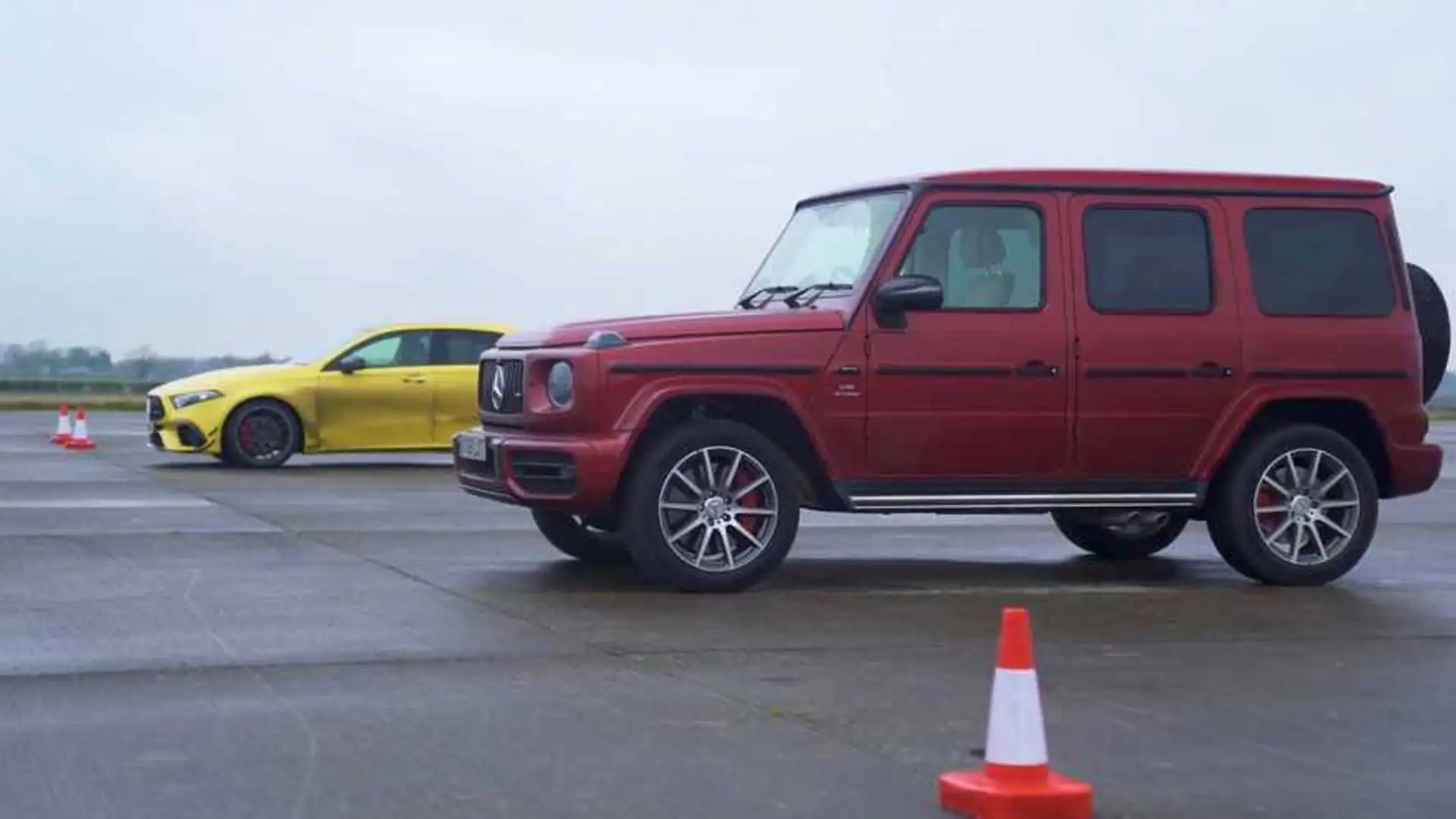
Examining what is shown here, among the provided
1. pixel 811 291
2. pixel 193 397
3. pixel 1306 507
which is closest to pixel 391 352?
pixel 193 397

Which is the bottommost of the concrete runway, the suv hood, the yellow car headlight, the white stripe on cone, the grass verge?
the concrete runway

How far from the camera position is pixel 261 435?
2155 cm

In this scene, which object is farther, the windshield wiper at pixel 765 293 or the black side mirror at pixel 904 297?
the windshield wiper at pixel 765 293

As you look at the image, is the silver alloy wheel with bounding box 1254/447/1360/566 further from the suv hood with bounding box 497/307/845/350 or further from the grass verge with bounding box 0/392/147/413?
the grass verge with bounding box 0/392/147/413

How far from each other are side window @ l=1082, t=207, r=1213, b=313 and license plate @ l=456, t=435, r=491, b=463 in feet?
10.0

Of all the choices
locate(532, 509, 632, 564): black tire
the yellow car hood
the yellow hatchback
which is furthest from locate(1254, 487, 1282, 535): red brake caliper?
the yellow car hood

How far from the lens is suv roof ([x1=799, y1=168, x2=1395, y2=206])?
1134cm

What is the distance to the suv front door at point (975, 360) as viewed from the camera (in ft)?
36.4

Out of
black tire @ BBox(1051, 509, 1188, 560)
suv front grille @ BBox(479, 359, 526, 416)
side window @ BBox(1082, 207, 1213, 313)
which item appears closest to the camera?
suv front grille @ BBox(479, 359, 526, 416)

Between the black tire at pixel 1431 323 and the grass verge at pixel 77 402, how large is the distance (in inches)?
1359

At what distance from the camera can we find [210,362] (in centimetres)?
2534

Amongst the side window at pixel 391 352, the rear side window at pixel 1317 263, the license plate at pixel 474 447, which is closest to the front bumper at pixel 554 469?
the license plate at pixel 474 447

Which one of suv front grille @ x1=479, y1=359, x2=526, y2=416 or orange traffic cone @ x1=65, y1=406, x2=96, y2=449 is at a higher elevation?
suv front grille @ x1=479, y1=359, x2=526, y2=416

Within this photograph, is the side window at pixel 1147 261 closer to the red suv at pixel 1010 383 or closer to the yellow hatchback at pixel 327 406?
the red suv at pixel 1010 383
